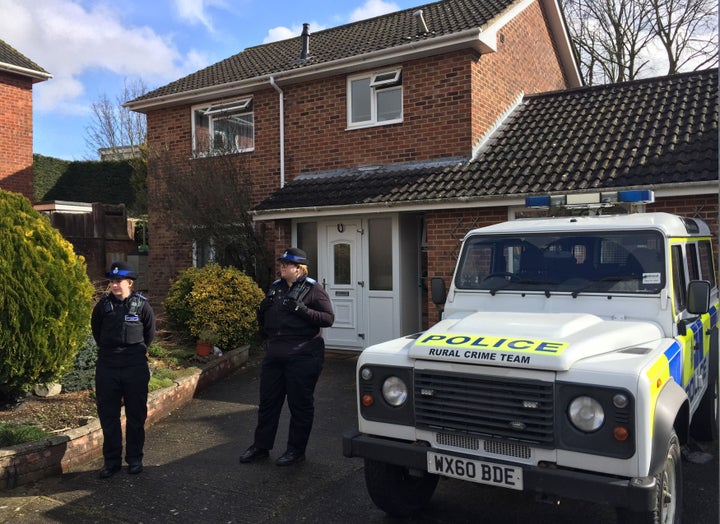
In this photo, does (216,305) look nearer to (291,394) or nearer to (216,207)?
(216,207)

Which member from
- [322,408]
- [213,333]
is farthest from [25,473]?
[213,333]

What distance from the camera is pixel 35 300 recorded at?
5.73 metres

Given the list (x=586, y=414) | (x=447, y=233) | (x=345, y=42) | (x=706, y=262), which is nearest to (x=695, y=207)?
(x=706, y=262)

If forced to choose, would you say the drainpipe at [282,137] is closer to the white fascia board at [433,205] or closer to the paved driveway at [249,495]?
the white fascia board at [433,205]

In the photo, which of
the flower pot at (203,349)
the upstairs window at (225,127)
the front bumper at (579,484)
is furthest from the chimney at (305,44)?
the front bumper at (579,484)

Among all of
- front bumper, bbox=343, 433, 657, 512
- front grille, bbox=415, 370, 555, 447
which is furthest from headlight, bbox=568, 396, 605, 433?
front bumper, bbox=343, 433, 657, 512

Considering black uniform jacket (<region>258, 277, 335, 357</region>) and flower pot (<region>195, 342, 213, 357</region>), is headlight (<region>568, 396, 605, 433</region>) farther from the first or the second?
flower pot (<region>195, 342, 213, 357</region>)

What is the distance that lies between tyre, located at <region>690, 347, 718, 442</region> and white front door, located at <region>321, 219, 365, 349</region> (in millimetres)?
5532

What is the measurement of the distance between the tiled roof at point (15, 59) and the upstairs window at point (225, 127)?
6461 mm

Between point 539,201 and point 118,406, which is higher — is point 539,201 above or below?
above

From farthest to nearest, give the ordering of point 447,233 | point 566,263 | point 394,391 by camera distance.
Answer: point 447,233 → point 566,263 → point 394,391

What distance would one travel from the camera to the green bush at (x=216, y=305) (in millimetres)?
8836

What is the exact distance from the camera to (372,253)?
10125mm

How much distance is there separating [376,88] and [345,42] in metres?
2.34
